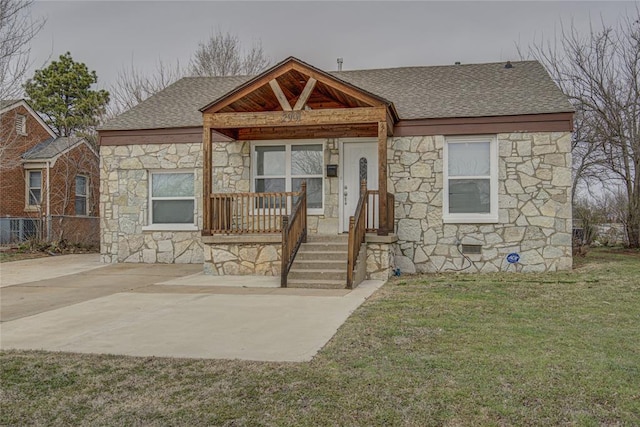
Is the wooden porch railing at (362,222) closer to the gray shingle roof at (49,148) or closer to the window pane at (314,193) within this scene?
the window pane at (314,193)

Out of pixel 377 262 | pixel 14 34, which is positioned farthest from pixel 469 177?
pixel 14 34

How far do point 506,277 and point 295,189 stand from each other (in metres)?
4.85

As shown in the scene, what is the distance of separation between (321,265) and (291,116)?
2849 mm

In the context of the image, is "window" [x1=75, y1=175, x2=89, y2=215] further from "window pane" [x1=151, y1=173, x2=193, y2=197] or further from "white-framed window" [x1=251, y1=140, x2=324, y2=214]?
"white-framed window" [x1=251, y1=140, x2=324, y2=214]

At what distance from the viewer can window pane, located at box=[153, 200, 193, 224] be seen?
12156 millimetres

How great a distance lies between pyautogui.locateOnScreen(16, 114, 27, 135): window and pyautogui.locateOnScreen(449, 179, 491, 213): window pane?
16852 millimetres

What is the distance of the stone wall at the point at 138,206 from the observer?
1200cm

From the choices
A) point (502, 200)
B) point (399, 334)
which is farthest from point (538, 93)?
point (399, 334)

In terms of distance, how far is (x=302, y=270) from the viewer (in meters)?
8.77

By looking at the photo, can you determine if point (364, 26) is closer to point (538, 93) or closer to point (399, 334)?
point (538, 93)

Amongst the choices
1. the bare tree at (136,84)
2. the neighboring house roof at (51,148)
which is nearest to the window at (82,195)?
the neighboring house roof at (51,148)

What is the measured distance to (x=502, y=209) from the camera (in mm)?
10273

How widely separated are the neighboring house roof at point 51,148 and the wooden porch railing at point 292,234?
13467 millimetres

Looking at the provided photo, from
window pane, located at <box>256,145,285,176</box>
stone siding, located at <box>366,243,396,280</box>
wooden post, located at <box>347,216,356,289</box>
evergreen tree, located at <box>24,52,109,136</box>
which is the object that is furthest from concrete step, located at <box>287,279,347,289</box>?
evergreen tree, located at <box>24,52,109,136</box>
